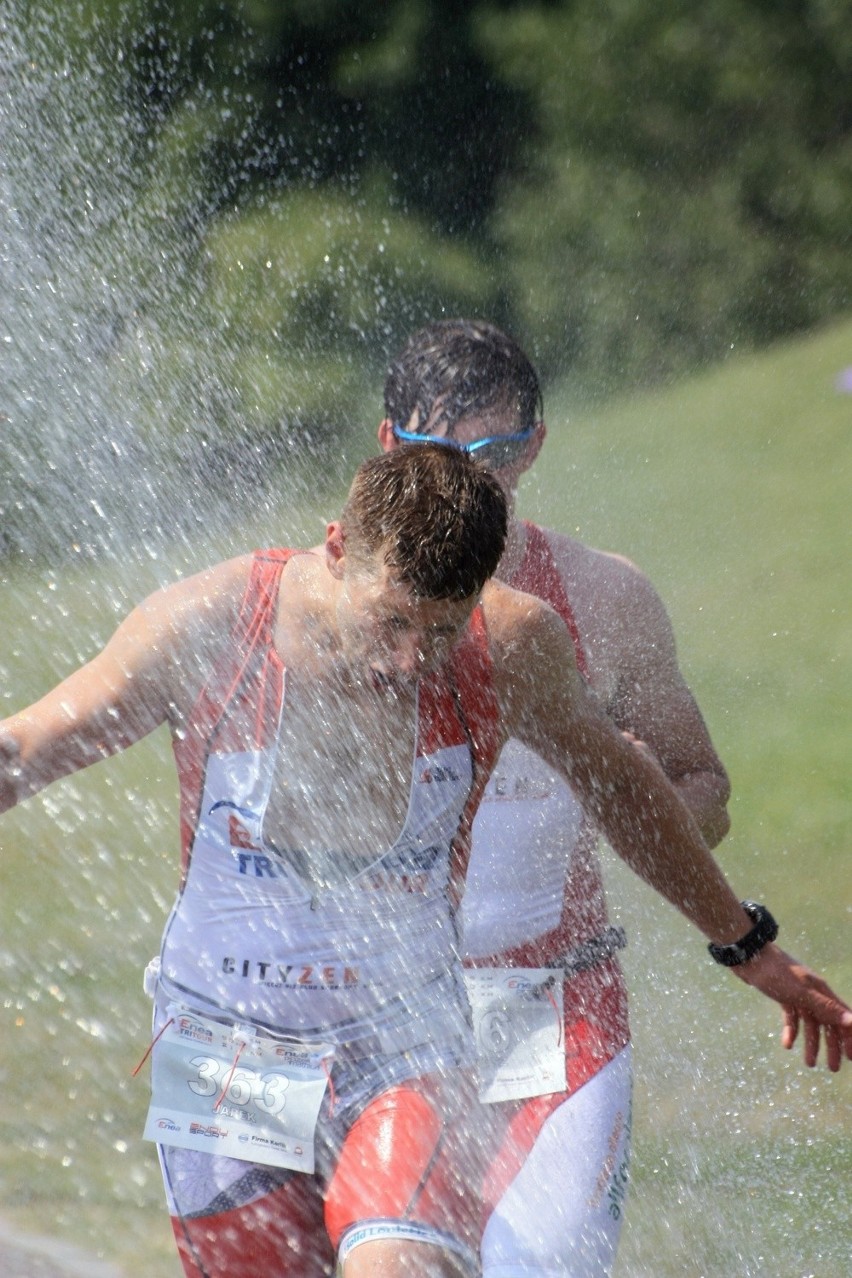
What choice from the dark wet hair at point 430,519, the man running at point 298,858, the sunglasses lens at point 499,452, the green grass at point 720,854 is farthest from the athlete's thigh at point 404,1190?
the green grass at point 720,854

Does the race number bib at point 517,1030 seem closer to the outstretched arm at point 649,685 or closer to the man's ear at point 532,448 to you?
the outstretched arm at point 649,685

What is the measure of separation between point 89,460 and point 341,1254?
10.2 meters

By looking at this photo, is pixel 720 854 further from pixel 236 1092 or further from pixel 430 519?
pixel 430 519

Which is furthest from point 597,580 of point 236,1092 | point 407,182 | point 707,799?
point 407,182

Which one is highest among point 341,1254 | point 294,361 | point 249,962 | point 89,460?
point 294,361

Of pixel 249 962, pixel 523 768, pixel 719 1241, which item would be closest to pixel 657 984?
pixel 719 1241

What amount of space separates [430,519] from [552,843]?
0.84 meters

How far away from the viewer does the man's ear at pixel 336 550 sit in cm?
215

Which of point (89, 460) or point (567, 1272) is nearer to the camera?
point (567, 1272)

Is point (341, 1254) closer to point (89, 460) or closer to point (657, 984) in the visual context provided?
point (657, 984)

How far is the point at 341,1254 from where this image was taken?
205 cm

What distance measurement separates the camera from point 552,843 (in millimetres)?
2678

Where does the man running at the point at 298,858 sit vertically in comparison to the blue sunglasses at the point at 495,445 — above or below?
below

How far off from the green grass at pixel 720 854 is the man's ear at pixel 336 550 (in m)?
1.78
